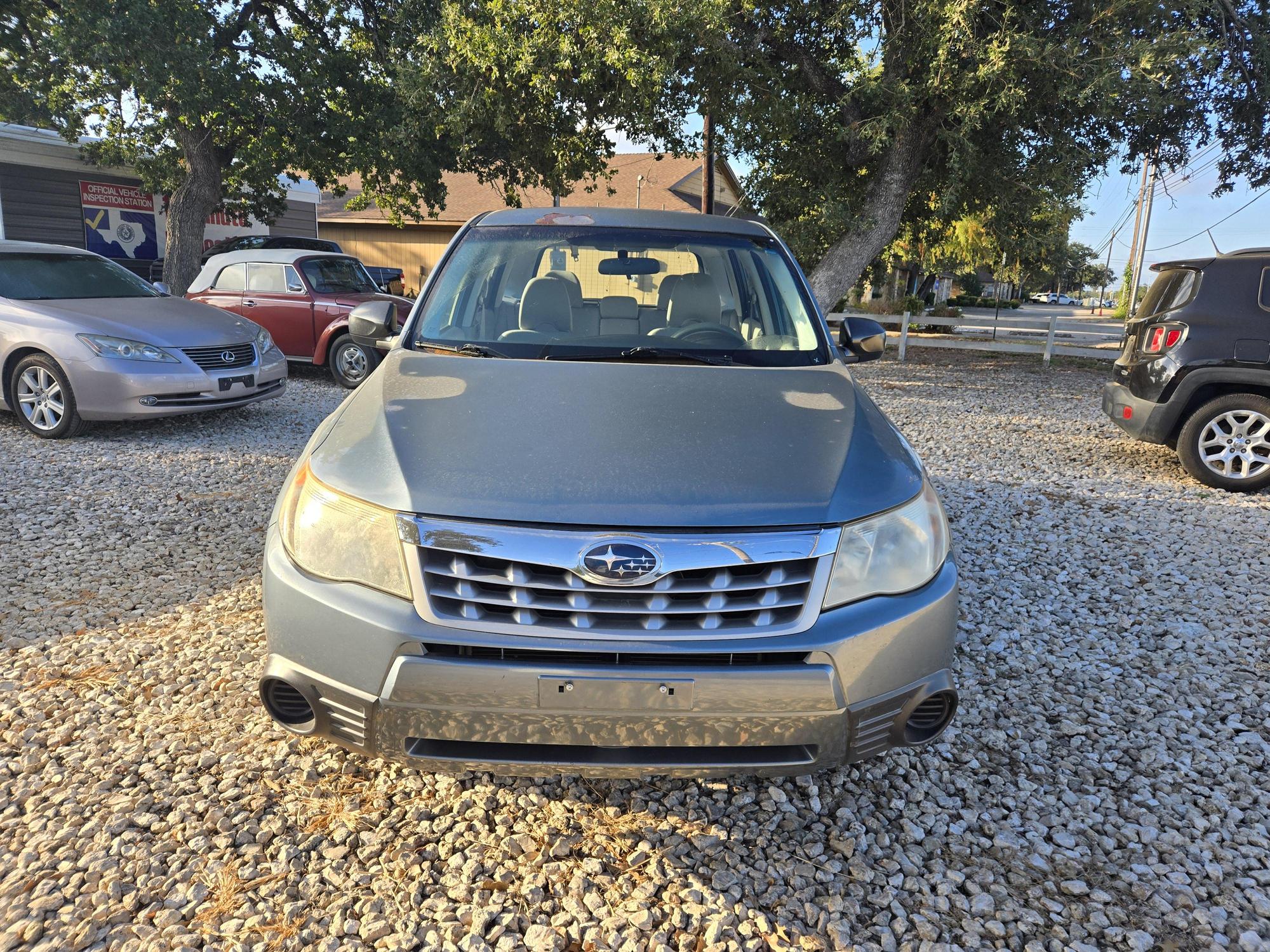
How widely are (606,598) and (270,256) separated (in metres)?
11.0

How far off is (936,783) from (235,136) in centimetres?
1911

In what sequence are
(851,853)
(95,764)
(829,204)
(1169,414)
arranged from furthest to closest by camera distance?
(829,204) < (1169,414) < (95,764) < (851,853)

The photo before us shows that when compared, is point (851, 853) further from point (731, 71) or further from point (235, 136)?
point (235, 136)

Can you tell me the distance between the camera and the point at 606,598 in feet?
7.02

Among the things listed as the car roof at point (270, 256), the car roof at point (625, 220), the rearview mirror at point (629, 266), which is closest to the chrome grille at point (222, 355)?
the car roof at point (270, 256)

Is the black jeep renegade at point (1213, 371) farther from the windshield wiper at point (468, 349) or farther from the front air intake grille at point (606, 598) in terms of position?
the front air intake grille at point (606, 598)

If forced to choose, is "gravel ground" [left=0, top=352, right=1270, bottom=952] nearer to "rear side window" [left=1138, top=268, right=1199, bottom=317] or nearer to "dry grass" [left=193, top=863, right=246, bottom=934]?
"dry grass" [left=193, top=863, right=246, bottom=934]

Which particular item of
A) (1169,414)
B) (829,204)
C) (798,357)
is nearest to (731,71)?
(829,204)

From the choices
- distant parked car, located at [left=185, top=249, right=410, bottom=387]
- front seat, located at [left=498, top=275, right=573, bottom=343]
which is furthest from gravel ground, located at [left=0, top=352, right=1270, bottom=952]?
distant parked car, located at [left=185, top=249, right=410, bottom=387]

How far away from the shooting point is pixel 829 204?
13.1 m

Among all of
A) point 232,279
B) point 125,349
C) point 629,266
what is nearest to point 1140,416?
point 629,266

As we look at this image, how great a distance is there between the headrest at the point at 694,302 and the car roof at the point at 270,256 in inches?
362

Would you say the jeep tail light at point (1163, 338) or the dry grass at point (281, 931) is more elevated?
Answer: the jeep tail light at point (1163, 338)

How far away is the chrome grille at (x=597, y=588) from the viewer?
212 cm
